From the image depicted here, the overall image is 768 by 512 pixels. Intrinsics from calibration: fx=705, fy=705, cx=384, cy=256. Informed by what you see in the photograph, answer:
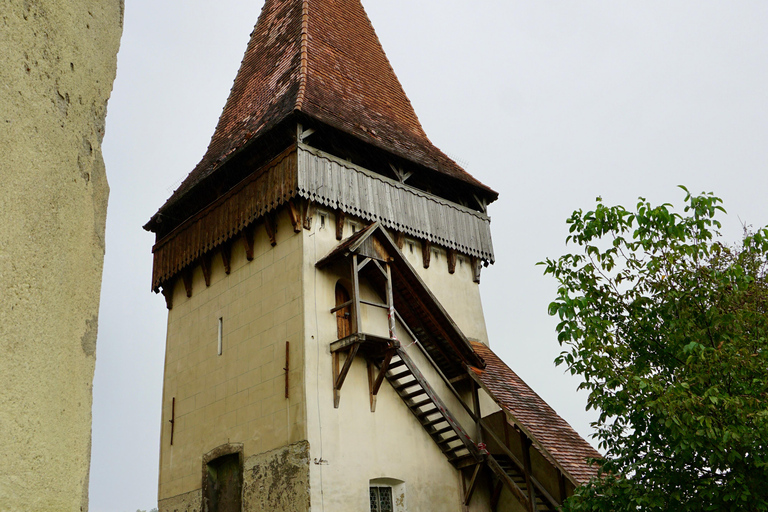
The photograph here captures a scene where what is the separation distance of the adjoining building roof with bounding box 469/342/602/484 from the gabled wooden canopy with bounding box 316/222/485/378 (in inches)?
22.4

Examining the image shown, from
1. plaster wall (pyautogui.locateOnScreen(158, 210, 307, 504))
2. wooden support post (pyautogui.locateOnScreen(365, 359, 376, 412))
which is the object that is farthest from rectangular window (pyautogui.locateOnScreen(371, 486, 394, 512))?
plaster wall (pyautogui.locateOnScreen(158, 210, 307, 504))

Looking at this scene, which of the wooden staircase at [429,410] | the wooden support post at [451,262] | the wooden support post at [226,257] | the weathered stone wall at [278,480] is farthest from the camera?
the wooden support post at [451,262]

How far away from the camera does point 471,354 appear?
15.9m

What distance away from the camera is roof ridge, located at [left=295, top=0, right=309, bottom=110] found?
15.9 metres

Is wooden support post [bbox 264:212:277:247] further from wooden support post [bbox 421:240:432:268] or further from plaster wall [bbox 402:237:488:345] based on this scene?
wooden support post [bbox 421:240:432:268]

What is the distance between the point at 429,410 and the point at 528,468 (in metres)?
2.32

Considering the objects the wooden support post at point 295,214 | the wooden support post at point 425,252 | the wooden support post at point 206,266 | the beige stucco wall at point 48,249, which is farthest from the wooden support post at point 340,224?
the beige stucco wall at point 48,249

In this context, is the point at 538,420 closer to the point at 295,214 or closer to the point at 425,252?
the point at 425,252

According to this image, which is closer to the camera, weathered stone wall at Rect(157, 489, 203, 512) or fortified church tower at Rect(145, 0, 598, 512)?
fortified church tower at Rect(145, 0, 598, 512)

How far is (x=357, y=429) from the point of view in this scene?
1391 centimetres

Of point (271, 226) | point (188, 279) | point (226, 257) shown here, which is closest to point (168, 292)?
point (188, 279)

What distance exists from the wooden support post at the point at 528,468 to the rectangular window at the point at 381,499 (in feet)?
8.93

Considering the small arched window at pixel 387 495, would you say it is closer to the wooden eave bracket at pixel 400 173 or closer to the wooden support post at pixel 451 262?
the wooden support post at pixel 451 262

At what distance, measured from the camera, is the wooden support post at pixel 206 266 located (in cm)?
1686
